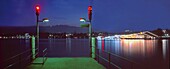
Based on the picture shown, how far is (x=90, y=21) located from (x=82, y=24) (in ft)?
1.80

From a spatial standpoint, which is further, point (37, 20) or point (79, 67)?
point (37, 20)

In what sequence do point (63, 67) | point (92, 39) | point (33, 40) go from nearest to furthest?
point (63, 67), point (33, 40), point (92, 39)

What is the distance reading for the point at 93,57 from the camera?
754 inches

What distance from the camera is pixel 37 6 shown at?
18.0 metres

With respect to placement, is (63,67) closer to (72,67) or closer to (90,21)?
(72,67)

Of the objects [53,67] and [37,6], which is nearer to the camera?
[53,67]

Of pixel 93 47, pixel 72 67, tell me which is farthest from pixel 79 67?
pixel 93 47

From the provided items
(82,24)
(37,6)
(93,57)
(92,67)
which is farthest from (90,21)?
(92,67)

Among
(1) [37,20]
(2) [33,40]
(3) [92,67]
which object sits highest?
(1) [37,20]

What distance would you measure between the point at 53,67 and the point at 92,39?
5789 mm

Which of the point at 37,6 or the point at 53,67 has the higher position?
the point at 37,6

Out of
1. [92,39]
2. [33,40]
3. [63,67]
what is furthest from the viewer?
[92,39]

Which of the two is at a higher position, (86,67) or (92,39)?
(92,39)

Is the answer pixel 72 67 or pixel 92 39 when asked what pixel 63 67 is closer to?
pixel 72 67
